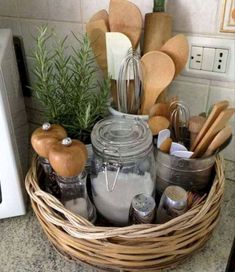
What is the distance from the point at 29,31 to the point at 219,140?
24.9 inches

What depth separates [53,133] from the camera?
0.54 m

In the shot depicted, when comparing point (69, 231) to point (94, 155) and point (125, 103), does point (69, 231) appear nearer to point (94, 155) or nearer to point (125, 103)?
point (94, 155)

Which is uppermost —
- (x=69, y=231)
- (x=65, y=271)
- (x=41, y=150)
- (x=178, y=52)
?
(x=178, y=52)

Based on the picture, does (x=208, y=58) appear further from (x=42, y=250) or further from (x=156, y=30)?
(x=42, y=250)

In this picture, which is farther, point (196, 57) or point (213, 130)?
point (196, 57)

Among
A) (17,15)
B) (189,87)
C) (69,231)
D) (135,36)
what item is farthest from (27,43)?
(69,231)

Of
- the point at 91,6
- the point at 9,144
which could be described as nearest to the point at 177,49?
the point at 91,6

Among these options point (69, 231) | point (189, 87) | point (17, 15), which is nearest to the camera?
point (69, 231)

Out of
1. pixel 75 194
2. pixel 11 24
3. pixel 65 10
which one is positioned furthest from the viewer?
pixel 11 24

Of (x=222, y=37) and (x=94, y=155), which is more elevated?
(x=222, y=37)

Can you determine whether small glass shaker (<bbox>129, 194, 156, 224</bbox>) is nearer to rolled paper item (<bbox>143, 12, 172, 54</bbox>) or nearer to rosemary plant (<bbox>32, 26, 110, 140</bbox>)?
rosemary plant (<bbox>32, 26, 110, 140</bbox>)

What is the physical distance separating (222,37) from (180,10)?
11cm

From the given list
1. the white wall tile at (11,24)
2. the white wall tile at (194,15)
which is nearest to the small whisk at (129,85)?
the white wall tile at (194,15)

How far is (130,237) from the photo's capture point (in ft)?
1.53
